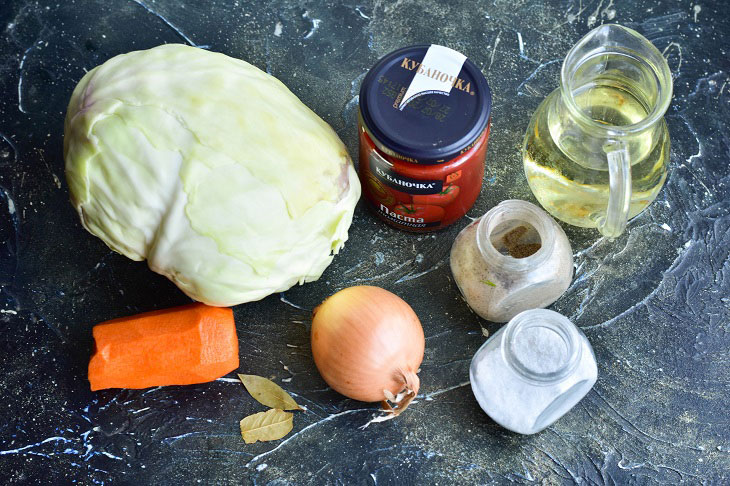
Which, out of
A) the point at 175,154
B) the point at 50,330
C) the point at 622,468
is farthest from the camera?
the point at 50,330

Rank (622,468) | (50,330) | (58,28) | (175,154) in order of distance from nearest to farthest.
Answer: (175,154)
(622,468)
(50,330)
(58,28)

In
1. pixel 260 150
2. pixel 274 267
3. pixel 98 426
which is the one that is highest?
pixel 260 150

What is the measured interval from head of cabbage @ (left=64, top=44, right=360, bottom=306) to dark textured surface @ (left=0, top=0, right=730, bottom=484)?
0.66 ft

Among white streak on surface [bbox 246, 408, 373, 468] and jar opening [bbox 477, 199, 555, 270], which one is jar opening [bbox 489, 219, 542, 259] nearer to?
jar opening [bbox 477, 199, 555, 270]

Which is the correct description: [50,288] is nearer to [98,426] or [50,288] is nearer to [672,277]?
[98,426]

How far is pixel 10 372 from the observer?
1649 millimetres

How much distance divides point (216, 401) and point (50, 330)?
0.37 m

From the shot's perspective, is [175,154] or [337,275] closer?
[175,154]

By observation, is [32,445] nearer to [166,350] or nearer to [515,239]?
[166,350]

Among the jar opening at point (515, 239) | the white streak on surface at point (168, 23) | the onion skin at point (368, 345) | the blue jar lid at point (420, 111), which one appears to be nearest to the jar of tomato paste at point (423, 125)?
the blue jar lid at point (420, 111)

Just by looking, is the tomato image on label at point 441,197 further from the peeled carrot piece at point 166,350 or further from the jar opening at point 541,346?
the peeled carrot piece at point 166,350

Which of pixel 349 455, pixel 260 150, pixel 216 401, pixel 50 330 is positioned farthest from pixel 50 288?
pixel 349 455

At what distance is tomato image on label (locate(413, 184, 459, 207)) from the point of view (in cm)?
158

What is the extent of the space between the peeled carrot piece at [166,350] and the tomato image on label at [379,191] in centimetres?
37
